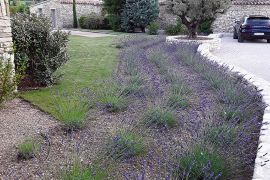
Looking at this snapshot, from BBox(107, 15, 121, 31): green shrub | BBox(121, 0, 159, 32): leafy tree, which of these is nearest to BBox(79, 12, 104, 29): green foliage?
BBox(107, 15, 121, 31): green shrub

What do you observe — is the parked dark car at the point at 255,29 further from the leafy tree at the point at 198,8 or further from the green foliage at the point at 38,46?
the green foliage at the point at 38,46

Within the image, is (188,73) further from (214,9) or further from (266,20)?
(266,20)

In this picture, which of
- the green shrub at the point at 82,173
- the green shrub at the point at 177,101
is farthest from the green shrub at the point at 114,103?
the green shrub at the point at 82,173

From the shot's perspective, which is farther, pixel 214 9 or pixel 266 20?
pixel 266 20

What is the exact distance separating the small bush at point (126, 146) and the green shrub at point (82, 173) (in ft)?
1.26

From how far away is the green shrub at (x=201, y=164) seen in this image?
2.93m

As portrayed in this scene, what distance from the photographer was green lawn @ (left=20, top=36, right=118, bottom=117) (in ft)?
18.5

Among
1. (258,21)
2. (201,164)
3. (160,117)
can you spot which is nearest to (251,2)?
(258,21)

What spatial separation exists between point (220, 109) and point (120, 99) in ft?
4.84

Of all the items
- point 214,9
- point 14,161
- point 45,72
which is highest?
point 214,9

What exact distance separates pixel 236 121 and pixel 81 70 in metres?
5.24

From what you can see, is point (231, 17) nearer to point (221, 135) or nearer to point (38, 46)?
point (38, 46)

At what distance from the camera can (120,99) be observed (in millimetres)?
5090

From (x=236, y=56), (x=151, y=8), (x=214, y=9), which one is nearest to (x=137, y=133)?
(x=236, y=56)
